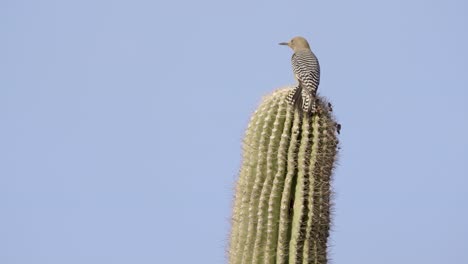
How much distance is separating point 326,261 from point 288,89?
1.72 metres

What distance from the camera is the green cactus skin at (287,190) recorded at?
688cm

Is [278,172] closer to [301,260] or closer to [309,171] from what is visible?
[309,171]

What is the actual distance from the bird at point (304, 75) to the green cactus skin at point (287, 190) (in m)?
0.10

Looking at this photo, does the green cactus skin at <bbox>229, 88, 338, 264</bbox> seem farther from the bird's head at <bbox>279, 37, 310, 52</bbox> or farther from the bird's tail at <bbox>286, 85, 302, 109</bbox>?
the bird's head at <bbox>279, 37, 310, 52</bbox>

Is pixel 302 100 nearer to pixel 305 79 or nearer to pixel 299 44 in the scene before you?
pixel 305 79

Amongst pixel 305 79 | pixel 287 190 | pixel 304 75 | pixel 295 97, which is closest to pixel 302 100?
pixel 295 97

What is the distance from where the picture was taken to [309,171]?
268 inches

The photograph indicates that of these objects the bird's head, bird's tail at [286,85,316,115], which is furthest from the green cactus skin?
the bird's head

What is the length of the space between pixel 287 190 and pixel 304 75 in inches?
72.8

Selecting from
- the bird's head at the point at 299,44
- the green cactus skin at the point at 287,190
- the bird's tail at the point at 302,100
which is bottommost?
the green cactus skin at the point at 287,190

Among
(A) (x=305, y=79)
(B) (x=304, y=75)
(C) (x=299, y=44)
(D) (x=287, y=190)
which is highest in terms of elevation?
(C) (x=299, y=44)

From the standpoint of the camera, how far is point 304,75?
8.30 meters

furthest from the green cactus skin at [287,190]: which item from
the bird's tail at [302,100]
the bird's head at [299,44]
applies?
the bird's head at [299,44]

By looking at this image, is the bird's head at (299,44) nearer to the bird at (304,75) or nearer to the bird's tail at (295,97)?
the bird at (304,75)
